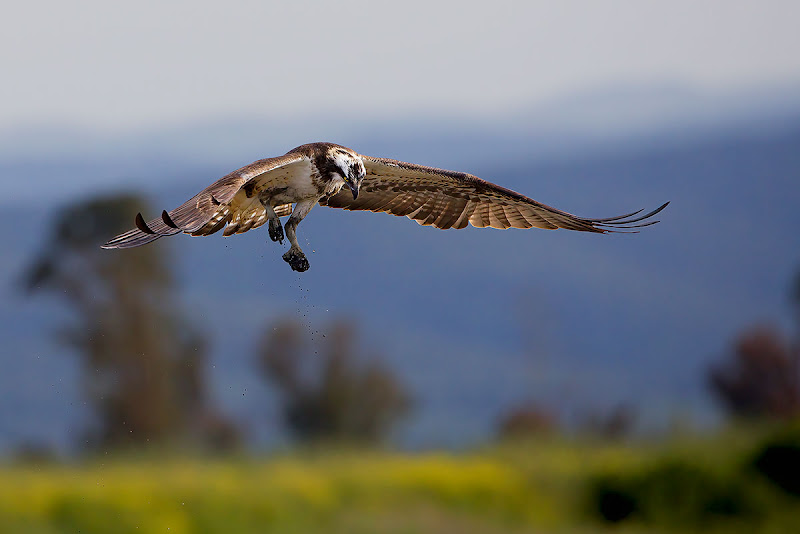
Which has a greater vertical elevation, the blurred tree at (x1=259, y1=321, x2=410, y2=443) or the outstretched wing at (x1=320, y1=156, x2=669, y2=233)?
the outstretched wing at (x1=320, y1=156, x2=669, y2=233)

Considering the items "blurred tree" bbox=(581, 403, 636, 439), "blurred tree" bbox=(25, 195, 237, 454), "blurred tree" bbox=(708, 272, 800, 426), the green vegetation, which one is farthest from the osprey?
"blurred tree" bbox=(25, 195, 237, 454)

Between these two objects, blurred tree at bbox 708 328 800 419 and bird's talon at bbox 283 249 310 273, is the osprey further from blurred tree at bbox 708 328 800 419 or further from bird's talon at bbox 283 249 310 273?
blurred tree at bbox 708 328 800 419

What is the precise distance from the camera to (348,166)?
10.4m

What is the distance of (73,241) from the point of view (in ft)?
175

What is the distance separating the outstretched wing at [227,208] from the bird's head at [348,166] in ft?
0.77

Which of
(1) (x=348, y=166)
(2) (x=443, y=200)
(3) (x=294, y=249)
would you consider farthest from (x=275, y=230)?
(2) (x=443, y=200)

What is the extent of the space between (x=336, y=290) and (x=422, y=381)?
18665mm


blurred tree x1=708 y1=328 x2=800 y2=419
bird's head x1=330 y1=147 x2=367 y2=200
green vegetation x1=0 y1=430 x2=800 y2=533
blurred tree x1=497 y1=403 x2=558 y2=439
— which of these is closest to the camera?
bird's head x1=330 y1=147 x2=367 y2=200

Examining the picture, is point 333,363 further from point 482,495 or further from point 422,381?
point 422,381

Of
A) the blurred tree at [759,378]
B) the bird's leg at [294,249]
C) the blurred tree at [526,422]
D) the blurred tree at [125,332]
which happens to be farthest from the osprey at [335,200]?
the blurred tree at [125,332]

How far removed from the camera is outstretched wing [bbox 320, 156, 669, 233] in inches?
466

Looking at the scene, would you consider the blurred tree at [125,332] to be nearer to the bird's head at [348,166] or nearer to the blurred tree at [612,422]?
the blurred tree at [612,422]

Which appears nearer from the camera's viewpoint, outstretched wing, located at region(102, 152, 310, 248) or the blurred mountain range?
outstretched wing, located at region(102, 152, 310, 248)

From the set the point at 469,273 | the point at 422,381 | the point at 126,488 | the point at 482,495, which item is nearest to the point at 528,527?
the point at 482,495
